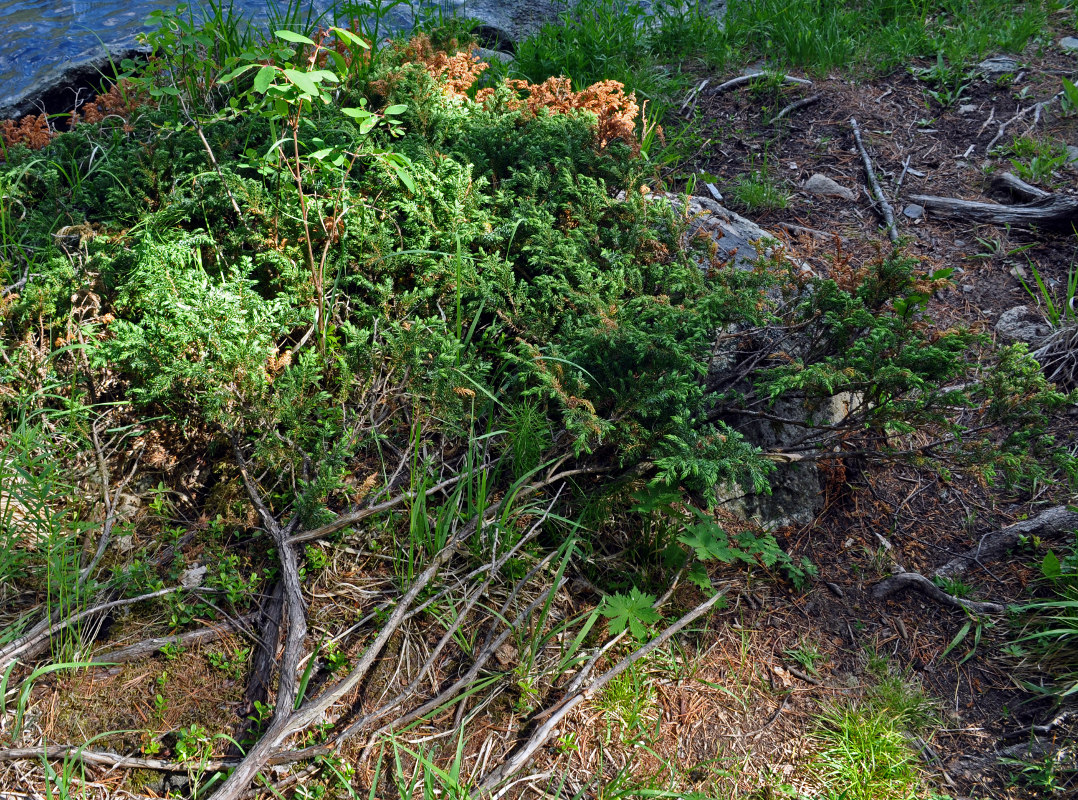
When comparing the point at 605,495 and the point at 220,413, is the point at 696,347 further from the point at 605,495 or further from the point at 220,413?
the point at 220,413

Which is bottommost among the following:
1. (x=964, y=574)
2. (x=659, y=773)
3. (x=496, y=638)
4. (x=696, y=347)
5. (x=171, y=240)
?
(x=964, y=574)

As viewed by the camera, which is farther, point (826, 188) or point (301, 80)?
point (826, 188)

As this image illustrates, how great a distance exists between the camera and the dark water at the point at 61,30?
196 inches

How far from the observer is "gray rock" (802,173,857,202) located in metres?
4.70

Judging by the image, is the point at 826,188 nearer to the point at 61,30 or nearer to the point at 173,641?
the point at 173,641

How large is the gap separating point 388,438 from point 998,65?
5.41 metres

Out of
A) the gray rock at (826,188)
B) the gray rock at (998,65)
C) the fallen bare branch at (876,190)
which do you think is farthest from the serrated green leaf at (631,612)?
the gray rock at (998,65)

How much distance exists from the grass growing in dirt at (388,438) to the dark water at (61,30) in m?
1.89

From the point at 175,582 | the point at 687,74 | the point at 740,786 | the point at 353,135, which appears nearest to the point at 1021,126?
the point at 687,74

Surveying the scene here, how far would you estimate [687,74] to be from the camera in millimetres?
5668

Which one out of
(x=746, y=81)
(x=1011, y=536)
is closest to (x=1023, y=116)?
(x=746, y=81)

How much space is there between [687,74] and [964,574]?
4214 millimetres

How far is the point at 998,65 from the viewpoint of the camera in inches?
215

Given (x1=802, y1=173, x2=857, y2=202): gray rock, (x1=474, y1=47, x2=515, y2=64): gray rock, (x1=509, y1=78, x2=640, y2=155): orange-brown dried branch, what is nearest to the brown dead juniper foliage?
(x1=509, y1=78, x2=640, y2=155): orange-brown dried branch
